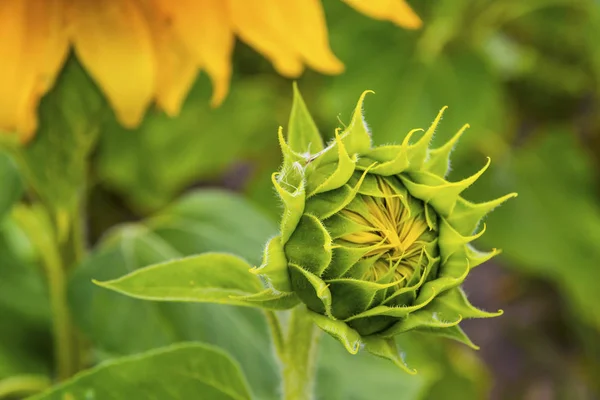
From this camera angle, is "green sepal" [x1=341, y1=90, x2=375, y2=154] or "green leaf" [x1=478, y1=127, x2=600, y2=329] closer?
"green sepal" [x1=341, y1=90, x2=375, y2=154]

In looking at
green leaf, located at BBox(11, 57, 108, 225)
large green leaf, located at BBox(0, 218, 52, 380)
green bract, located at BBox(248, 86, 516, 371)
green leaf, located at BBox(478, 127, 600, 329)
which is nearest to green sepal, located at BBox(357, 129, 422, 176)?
green bract, located at BBox(248, 86, 516, 371)

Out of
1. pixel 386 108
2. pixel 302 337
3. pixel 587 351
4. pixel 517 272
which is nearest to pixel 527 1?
pixel 386 108

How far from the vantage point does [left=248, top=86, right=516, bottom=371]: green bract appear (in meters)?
0.27

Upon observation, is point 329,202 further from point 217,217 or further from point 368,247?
point 217,217

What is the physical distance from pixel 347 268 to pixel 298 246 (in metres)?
0.02

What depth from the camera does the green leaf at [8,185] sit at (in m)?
0.48

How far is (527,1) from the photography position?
918mm

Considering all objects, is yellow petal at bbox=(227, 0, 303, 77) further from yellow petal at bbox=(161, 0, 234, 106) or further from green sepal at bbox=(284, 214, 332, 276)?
green sepal at bbox=(284, 214, 332, 276)

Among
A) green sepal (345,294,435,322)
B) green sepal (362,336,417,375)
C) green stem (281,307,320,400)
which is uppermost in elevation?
green sepal (345,294,435,322)

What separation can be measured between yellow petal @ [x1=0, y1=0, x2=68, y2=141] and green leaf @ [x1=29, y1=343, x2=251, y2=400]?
148 mm

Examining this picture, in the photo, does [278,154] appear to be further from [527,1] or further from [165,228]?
[165,228]

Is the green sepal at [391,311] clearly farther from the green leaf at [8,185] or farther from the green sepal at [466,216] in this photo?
the green leaf at [8,185]

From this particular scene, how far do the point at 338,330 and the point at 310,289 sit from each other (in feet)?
0.07

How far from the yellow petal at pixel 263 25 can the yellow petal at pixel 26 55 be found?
0.10 m
